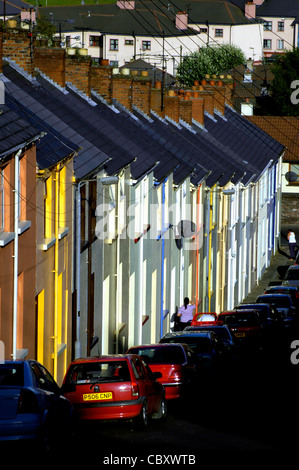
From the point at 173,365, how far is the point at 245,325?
12.9 metres

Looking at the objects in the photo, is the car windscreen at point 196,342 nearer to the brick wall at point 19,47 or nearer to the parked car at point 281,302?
the brick wall at point 19,47

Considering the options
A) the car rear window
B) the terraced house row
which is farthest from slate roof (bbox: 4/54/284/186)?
the car rear window

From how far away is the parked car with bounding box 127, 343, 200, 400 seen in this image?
20.5 m

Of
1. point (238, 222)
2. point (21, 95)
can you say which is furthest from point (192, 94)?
point (21, 95)

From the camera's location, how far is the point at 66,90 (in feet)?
93.3

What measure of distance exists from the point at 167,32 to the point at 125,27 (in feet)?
25.5

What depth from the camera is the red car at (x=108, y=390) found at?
16.6 metres

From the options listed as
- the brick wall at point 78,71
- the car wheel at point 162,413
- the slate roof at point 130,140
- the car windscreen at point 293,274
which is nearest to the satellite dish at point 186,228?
the slate roof at point 130,140

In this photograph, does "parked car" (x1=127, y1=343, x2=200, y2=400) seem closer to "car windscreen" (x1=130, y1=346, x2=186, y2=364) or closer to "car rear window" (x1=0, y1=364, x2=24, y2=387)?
"car windscreen" (x1=130, y1=346, x2=186, y2=364)

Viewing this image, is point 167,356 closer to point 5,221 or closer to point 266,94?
point 5,221

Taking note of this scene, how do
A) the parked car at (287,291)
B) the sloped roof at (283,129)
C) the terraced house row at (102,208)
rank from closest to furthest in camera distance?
the terraced house row at (102,208) < the parked car at (287,291) < the sloped roof at (283,129)

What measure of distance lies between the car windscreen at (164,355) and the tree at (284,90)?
7396 centimetres

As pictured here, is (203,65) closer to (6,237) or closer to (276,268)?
(276,268)

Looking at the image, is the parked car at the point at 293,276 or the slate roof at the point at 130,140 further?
the parked car at the point at 293,276
